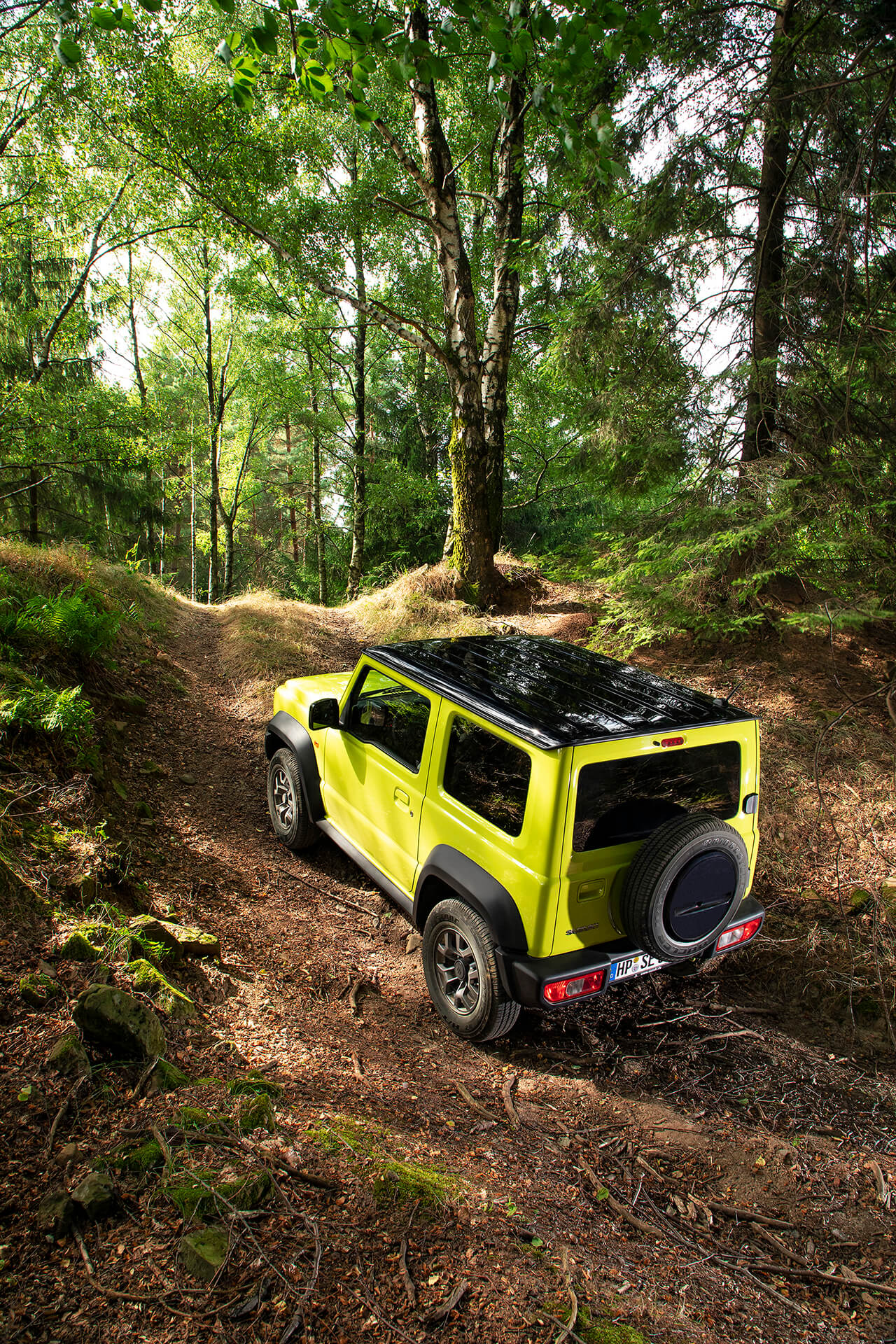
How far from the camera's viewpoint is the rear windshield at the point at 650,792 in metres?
2.95

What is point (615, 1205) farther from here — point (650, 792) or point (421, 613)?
point (421, 613)

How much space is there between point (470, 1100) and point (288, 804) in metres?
2.77

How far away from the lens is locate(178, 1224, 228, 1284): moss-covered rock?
1.68m

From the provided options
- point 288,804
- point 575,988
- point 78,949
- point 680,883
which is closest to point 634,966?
point 575,988

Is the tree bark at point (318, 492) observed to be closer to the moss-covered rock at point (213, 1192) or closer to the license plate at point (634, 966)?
the license plate at point (634, 966)

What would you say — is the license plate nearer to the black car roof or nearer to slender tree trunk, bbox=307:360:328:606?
the black car roof

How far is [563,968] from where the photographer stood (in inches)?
114

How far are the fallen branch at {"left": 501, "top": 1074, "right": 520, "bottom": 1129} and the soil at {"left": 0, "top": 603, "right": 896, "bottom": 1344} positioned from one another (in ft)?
0.05

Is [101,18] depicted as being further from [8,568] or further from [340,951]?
[8,568]

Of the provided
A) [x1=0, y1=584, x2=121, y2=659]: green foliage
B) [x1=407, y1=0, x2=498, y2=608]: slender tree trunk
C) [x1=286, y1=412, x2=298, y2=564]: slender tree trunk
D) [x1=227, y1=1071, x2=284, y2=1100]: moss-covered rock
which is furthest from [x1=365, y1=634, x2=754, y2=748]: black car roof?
[x1=286, y1=412, x2=298, y2=564]: slender tree trunk

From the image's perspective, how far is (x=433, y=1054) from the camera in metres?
3.26

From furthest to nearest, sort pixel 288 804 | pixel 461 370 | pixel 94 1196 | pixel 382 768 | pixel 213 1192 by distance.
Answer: pixel 461 370 < pixel 288 804 < pixel 382 768 < pixel 213 1192 < pixel 94 1196

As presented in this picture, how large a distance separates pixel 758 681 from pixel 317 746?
4548 mm

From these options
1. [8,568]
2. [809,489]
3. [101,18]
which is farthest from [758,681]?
[8,568]
